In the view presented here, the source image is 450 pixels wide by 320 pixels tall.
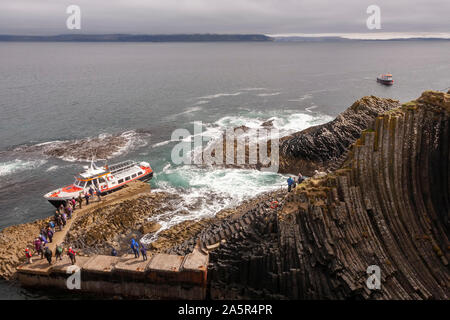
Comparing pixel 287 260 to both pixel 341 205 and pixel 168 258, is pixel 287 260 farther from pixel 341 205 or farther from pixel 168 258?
pixel 168 258

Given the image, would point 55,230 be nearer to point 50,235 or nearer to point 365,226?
point 50,235

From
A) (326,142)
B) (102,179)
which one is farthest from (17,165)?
(326,142)

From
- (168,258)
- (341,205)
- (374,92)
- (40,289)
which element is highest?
(374,92)

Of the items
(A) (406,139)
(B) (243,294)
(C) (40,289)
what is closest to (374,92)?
(A) (406,139)

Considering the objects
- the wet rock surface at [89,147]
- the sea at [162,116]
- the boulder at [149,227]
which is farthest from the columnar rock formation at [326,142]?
the wet rock surface at [89,147]

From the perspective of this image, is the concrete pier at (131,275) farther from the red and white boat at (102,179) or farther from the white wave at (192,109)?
the white wave at (192,109)

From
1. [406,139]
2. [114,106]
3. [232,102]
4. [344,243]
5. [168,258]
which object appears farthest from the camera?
[232,102]
